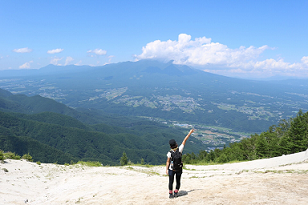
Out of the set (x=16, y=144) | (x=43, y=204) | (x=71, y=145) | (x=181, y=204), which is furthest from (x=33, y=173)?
A: (x=71, y=145)

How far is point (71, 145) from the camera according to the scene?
160 m

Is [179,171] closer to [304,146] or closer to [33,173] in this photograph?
[33,173]

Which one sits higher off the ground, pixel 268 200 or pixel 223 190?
pixel 268 200

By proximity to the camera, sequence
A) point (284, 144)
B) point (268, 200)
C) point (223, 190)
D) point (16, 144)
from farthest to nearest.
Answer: point (16, 144)
point (284, 144)
point (223, 190)
point (268, 200)

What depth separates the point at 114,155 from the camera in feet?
520

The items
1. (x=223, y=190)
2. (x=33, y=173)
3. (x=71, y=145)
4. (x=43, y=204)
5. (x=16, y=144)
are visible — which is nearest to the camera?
(x=223, y=190)

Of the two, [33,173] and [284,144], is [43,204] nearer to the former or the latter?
[33,173]

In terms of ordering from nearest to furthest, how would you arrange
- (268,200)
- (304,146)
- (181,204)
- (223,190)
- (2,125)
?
(268,200) < (181,204) < (223,190) < (304,146) < (2,125)

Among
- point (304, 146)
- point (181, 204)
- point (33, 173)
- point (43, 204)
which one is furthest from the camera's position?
point (304, 146)

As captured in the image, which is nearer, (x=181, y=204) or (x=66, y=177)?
(x=181, y=204)

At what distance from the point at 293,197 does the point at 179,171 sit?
451 cm

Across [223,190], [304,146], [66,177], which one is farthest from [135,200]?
[304,146]

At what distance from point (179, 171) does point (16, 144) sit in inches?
5527

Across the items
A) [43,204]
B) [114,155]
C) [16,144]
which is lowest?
[114,155]
